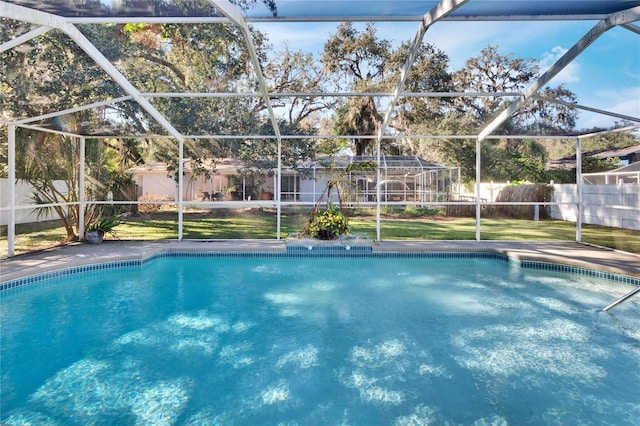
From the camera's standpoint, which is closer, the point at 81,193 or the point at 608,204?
the point at 81,193

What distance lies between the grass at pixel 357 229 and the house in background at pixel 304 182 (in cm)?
117

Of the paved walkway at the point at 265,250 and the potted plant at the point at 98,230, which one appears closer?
the paved walkway at the point at 265,250

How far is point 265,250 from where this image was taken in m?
8.02

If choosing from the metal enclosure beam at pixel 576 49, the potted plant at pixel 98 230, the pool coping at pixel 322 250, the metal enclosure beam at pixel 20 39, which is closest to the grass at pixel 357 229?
the potted plant at pixel 98 230

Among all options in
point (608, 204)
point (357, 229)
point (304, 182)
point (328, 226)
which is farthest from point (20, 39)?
point (304, 182)

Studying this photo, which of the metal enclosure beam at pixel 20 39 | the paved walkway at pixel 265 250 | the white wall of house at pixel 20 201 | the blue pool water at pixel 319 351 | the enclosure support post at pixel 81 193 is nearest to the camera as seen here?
the blue pool water at pixel 319 351

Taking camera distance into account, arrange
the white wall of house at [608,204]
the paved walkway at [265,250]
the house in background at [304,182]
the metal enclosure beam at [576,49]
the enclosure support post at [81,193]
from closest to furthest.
A: the metal enclosure beam at [576,49]
the paved walkway at [265,250]
the enclosure support post at [81,193]
the white wall of house at [608,204]
the house in background at [304,182]

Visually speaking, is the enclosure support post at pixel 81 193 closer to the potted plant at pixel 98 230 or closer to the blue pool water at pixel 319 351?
the potted plant at pixel 98 230

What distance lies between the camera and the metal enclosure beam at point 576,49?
450cm

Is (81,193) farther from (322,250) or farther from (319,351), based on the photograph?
(319,351)

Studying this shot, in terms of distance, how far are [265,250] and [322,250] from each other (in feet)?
3.75

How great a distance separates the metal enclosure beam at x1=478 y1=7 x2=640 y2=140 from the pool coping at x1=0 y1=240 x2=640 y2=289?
8.56 ft

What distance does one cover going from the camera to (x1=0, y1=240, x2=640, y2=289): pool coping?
20.7 ft

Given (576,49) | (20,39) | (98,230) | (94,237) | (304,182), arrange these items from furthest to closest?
(304,182) → (98,230) → (94,237) → (576,49) → (20,39)
